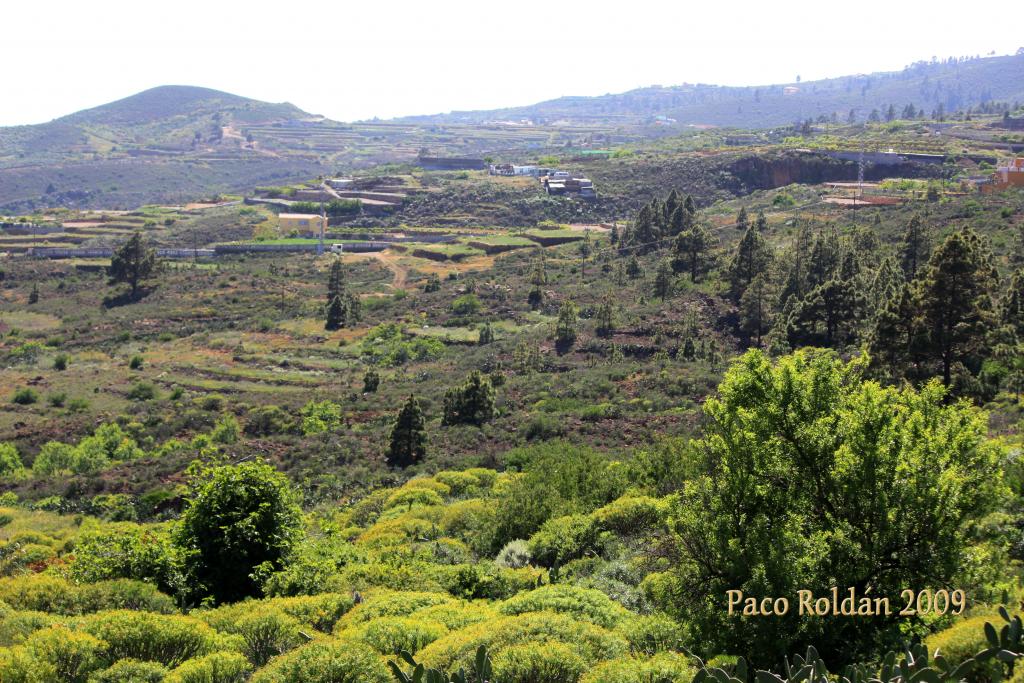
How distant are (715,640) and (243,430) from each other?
29.3 meters

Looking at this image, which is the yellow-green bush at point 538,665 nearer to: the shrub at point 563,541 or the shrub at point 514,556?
the shrub at point 563,541

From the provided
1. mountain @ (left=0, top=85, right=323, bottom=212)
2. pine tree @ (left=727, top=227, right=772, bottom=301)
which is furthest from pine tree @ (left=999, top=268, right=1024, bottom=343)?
mountain @ (left=0, top=85, right=323, bottom=212)

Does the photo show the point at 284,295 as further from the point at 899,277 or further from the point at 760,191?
the point at 760,191

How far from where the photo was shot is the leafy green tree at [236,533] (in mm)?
13758

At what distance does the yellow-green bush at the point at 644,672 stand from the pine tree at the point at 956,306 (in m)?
18.5

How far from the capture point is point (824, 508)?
1058 centimetres

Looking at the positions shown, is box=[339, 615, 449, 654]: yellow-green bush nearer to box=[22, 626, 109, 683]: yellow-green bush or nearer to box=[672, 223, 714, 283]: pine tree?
box=[22, 626, 109, 683]: yellow-green bush

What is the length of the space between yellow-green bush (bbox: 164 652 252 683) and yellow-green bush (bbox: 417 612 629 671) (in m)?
2.03

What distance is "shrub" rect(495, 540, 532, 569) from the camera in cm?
1514

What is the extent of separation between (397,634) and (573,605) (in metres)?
2.31

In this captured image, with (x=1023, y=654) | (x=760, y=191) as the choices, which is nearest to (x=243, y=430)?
(x=1023, y=654)

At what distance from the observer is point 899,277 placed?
38094mm

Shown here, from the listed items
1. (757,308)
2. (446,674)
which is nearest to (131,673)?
(446,674)

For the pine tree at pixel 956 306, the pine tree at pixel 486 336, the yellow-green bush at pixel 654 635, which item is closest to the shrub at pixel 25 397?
the pine tree at pixel 486 336
